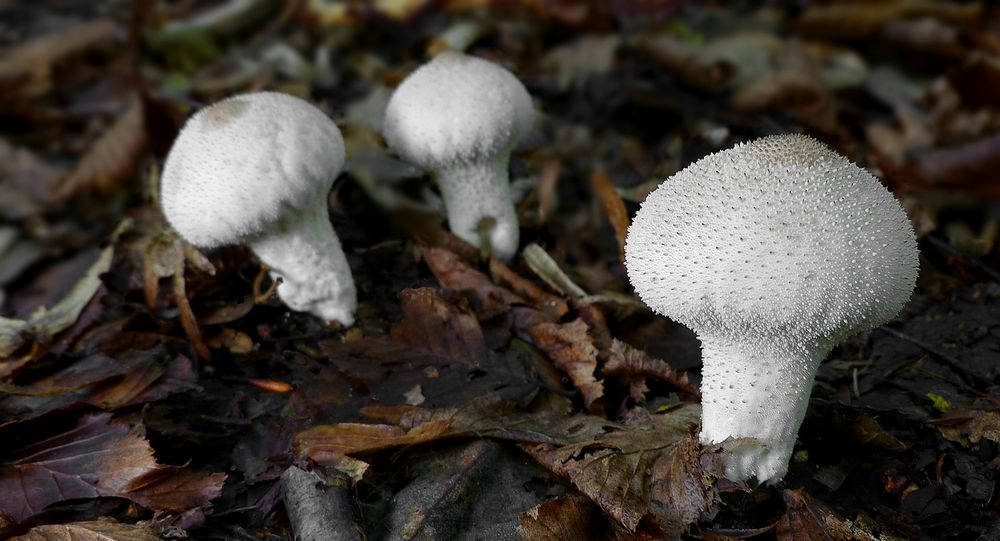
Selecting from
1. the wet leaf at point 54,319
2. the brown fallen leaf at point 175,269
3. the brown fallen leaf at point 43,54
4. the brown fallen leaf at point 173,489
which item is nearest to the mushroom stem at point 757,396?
the brown fallen leaf at point 173,489

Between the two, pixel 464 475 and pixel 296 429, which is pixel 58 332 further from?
pixel 464 475

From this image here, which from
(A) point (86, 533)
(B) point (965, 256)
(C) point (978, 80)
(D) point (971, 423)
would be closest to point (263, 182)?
(A) point (86, 533)

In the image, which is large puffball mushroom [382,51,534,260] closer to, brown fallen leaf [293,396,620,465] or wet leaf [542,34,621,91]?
brown fallen leaf [293,396,620,465]

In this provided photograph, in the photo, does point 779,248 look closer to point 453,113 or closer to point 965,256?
point 453,113

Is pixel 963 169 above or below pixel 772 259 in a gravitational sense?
below

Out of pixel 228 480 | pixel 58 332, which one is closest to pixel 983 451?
pixel 228 480

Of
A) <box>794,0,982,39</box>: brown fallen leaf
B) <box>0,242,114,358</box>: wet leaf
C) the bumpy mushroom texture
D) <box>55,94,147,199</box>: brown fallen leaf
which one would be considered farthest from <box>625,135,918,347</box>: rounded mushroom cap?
<box>794,0,982,39</box>: brown fallen leaf

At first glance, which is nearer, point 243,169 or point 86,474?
point 86,474

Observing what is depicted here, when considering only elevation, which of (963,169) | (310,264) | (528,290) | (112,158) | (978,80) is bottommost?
(963,169)
